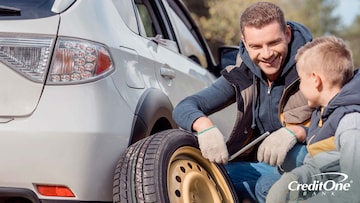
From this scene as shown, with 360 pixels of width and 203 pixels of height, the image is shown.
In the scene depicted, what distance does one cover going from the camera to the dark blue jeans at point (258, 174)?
9.61ft

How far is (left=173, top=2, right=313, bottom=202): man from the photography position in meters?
2.97

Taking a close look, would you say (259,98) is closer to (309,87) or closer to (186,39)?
(309,87)

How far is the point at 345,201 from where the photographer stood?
2514 millimetres

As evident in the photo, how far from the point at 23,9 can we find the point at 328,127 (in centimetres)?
148

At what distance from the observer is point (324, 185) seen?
102 inches

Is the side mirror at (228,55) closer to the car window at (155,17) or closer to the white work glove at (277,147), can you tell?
the car window at (155,17)

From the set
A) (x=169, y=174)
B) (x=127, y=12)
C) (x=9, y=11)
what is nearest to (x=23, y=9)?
(x=9, y=11)

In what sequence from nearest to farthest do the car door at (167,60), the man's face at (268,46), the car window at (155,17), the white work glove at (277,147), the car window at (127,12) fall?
the white work glove at (277,147), the man's face at (268,46), the car window at (127,12), the car door at (167,60), the car window at (155,17)

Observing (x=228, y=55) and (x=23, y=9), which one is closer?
(x=23, y=9)

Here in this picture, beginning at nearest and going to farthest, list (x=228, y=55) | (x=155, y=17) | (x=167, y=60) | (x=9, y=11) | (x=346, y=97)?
(x=346, y=97)
(x=9, y=11)
(x=167, y=60)
(x=155, y=17)
(x=228, y=55)

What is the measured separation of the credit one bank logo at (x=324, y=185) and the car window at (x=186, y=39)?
214cm

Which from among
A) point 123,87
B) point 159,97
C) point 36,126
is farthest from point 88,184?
point 159,97

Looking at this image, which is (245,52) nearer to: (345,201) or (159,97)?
(159,97)

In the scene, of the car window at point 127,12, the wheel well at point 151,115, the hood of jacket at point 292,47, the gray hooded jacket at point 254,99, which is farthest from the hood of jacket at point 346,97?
the car window at point 127,12
